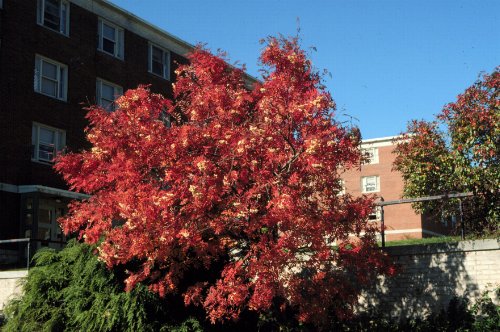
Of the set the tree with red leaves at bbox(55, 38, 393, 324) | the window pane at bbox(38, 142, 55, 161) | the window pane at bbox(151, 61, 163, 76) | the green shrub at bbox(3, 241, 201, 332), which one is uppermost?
the window pane at bbox(151, 61, 163, 76)

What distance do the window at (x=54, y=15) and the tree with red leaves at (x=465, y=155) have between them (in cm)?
1725

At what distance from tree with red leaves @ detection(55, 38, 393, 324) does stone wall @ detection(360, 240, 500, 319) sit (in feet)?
5.85

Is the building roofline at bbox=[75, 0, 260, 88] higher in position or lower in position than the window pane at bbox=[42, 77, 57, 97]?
higher

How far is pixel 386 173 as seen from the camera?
53.3 m

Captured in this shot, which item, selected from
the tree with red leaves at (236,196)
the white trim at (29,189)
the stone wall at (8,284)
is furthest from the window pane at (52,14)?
the tree with red leaves at (236,196)

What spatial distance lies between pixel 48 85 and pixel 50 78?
12.8 inches

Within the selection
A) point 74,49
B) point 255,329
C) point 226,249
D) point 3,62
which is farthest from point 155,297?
point 74,49

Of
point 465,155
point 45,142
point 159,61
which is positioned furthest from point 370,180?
point 465,155

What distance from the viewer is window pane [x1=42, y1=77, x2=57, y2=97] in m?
29.0

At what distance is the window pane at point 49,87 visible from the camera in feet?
95.3

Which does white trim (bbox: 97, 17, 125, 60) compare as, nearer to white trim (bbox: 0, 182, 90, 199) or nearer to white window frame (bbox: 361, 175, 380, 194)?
white trim (bbox: 0, 182, 90, 199)

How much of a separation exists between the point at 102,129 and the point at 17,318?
528 cm

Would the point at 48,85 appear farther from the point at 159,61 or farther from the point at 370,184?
the point at 370,184

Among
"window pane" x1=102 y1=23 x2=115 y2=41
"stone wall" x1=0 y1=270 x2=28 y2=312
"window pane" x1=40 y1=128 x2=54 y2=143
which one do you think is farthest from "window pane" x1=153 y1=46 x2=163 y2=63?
"stone wall" x1=0 y1=270 x2=28 y2=312
